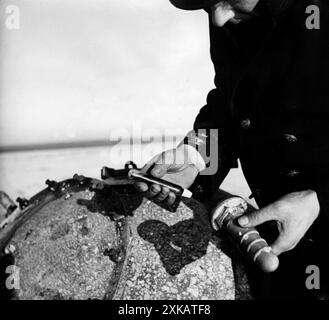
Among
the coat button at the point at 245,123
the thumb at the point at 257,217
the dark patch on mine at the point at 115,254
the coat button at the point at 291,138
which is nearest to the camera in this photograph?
the thumb at the point at 257,217

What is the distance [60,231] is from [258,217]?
2.95 feet

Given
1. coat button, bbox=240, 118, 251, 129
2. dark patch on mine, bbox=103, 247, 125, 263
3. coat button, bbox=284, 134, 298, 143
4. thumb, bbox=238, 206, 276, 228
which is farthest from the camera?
dark patch on mine, bbox=103, 247, 125, 263

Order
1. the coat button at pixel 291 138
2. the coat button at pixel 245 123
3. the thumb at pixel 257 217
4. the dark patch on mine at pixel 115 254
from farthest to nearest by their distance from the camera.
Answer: the dark patch on mine at pixel 115 254 → the coat button at pixel 245 123 → the coat button at pixel 291 138 → the thumb at pixel 257 217

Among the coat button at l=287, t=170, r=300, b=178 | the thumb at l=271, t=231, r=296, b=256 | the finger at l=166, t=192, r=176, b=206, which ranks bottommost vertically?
the thumb at l=271, t=231, r=296, b=256

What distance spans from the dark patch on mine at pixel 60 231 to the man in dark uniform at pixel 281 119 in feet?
1.52

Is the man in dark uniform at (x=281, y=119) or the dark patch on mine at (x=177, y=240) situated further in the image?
the dark patch on mine at (x=177, y=240)

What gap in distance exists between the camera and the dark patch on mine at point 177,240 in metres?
1.54

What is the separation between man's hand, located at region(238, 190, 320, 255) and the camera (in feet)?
3.59

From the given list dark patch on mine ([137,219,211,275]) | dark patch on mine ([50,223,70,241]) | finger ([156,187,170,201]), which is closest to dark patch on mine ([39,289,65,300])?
dark patch on mine ([50,223,70,241])

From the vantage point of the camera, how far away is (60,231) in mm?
1612

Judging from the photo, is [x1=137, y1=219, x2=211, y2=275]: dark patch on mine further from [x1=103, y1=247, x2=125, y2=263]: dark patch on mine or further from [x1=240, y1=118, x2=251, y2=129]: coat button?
[x1=240, y1=118, x2=251, y2=129]: coat button

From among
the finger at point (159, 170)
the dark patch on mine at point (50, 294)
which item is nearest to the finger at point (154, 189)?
the finger at point (159, 170)

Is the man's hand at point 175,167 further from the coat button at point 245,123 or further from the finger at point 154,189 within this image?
the coat button at point 245,123

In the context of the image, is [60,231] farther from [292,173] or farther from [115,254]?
[292,173]
